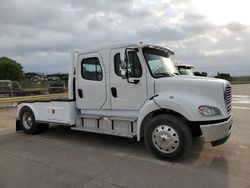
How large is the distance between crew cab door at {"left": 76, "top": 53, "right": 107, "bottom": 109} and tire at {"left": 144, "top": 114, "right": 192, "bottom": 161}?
1.62 metres

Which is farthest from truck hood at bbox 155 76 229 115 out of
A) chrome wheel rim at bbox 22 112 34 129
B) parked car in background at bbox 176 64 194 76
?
parked car in background at bbox 176 64 194 76

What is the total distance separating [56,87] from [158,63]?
14655 mm

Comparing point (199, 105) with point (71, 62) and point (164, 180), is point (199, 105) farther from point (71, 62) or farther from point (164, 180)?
point (71, 62)

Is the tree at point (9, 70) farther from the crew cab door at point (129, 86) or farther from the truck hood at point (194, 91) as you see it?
the truck hood at point (194, 91)

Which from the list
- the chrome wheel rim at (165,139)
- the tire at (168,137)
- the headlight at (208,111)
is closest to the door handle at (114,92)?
the tire at (168,137)

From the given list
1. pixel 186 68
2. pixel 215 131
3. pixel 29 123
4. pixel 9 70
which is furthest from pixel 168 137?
pixel 9 70

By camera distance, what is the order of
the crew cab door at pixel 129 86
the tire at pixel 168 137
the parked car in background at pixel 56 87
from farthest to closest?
the parked car in background at pixel 56 87 < the crew cab door at pixel 129 86 < the tire at pixel 168 137

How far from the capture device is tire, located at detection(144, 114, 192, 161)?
14.8 feet

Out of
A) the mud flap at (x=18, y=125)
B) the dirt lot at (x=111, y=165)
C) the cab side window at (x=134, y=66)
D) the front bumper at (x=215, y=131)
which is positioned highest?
the cab side window at (x=134, y=66)

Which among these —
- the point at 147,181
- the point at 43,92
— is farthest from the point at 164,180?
the point at 43,92

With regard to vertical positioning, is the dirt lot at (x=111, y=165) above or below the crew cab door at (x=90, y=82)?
below

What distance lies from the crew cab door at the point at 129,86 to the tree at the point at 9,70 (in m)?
69.5

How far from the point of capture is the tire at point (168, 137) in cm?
451

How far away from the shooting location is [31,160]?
16.2 feet
